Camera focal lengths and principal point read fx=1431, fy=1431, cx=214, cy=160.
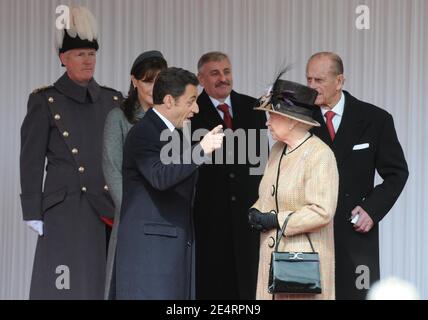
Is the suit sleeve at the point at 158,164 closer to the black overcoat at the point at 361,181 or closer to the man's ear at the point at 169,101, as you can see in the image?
the man's ear at the point at 169,101

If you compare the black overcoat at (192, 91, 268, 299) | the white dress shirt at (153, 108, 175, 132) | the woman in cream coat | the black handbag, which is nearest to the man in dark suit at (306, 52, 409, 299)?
the black overcoat at (192, 91, 268, 299)

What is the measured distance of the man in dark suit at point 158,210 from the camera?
585 centimetres

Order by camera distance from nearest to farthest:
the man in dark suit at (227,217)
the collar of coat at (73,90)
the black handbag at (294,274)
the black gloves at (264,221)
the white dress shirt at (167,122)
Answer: the black handbag at (294,274) < the black gloves at (264,221) < the white dress shirt at (167,122) < the collar of coat at (73,90) < the man in dark suit at (227,217)

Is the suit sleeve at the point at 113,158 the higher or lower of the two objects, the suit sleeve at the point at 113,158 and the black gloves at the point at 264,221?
the higher

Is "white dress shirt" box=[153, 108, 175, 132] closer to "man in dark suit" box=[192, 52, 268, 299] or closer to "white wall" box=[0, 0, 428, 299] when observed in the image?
"man in dark suit" box=[192, 52, 268, 299]

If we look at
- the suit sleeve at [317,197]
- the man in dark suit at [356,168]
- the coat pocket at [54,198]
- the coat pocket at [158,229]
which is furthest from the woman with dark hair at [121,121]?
the suit sleeve at [317,197]

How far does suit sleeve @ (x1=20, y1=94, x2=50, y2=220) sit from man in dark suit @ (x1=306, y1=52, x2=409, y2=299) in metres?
1.27

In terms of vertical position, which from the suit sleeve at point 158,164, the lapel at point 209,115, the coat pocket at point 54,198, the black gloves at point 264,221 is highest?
the lapel at point 209,115

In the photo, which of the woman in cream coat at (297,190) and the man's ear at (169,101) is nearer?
the woman in cream coat at (297,190)

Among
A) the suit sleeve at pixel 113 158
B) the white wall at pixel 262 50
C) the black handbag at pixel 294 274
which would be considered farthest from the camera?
the white wall at pixel 262 50

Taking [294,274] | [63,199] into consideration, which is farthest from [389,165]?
[63,199]

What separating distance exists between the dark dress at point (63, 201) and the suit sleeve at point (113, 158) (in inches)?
7.9

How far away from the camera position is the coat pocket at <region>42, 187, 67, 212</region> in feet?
21.9

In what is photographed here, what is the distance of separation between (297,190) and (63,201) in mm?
1380
